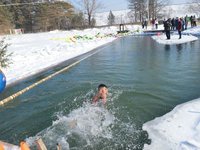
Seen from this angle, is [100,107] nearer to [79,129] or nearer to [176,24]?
[79,129]

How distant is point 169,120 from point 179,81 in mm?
4607

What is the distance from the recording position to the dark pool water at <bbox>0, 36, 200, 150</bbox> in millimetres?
7117

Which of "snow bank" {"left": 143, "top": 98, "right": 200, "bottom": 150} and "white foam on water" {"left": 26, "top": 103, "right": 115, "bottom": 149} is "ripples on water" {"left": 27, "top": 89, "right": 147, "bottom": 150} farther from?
"snow bank" {"left": 143, "top": 98, "right": 200, "bottom": 150}

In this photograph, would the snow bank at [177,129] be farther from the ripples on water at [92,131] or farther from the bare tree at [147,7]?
the bare tree at [147,7]

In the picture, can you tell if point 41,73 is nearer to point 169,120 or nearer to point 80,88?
point 80,88

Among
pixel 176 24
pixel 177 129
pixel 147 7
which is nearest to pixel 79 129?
pixel 177 129

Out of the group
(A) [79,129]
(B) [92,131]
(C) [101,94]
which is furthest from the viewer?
(C) [101,94]

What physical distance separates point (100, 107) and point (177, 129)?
3056 millimetres

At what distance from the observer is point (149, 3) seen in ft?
293

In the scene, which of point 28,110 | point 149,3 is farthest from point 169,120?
point 149,3

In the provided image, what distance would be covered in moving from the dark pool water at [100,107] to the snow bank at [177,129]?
27 cm

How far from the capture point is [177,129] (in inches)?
267

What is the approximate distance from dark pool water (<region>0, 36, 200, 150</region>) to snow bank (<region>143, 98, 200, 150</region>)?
27 centimetres

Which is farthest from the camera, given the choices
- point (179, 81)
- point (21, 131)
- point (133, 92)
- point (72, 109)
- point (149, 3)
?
point (149, 3)
